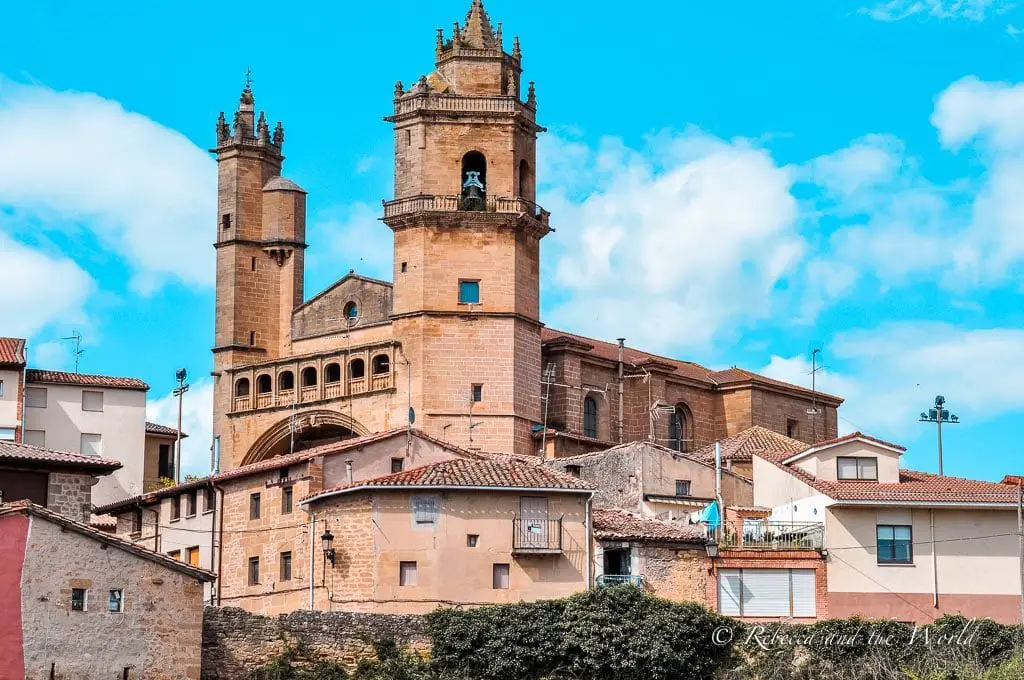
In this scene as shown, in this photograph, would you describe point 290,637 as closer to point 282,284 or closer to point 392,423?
point 392,423

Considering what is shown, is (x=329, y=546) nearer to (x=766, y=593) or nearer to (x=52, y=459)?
(x=52, y=459)

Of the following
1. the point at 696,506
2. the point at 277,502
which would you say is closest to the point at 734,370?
Result: the point at 696,506

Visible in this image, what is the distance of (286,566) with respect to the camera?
5156 cm

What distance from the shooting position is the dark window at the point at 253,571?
53.3 metres

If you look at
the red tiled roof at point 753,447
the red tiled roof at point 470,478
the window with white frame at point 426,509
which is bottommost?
the window with white frame at point 426,509

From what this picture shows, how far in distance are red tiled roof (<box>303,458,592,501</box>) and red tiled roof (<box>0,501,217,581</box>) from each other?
786 cm

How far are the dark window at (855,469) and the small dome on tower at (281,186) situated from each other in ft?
108

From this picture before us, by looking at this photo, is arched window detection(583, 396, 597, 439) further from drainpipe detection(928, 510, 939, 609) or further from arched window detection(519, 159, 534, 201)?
drainpipe detection(928, 510, 939, 609)

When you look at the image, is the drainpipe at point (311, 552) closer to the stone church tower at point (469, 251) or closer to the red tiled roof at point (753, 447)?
the red tiled roof at point (753, 447)

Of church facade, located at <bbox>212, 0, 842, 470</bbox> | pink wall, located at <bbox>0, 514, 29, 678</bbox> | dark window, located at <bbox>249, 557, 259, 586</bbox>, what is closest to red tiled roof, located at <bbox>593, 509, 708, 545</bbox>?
dark window, located at <bbox>249, 557, 259, 586</bbox>

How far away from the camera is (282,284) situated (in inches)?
3127

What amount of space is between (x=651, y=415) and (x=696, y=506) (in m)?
22.5

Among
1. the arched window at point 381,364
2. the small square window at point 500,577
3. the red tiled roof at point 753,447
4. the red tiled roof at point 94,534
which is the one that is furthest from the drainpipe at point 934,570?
the arched window at point 381,364

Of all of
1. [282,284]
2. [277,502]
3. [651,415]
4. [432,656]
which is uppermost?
[282,284]
